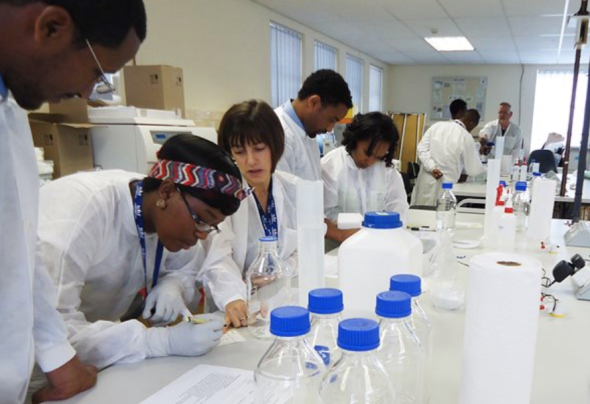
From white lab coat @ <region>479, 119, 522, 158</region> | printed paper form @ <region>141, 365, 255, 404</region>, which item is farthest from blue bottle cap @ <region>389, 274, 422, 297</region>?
white lab coat @ <region>479, 119, 522, 158</region>

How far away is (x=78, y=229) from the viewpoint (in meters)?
1.03

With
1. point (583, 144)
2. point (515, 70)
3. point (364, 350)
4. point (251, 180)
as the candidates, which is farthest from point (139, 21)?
point (515, 70)

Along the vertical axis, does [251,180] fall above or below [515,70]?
below

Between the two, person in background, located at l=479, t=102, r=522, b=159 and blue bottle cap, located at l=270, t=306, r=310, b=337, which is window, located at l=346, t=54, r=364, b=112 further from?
blue bottle cap, located at l=270, t=306, r=310, b=337

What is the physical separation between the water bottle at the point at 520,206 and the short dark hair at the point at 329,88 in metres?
0.96

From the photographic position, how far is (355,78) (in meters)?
7.39

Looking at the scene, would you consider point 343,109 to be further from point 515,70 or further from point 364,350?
point 515,70

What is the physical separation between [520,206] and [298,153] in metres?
1.20

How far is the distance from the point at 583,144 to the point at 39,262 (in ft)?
7.53

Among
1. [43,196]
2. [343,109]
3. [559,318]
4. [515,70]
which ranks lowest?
[559,318]

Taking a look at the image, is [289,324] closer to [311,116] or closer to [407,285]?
[407,285]

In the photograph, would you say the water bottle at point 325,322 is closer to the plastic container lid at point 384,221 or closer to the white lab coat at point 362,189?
the plastic container lid at point 384,221

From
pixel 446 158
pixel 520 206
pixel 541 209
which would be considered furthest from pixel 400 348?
pixel 446 158

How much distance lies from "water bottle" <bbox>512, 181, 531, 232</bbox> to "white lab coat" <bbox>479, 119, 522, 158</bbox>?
314 cm
